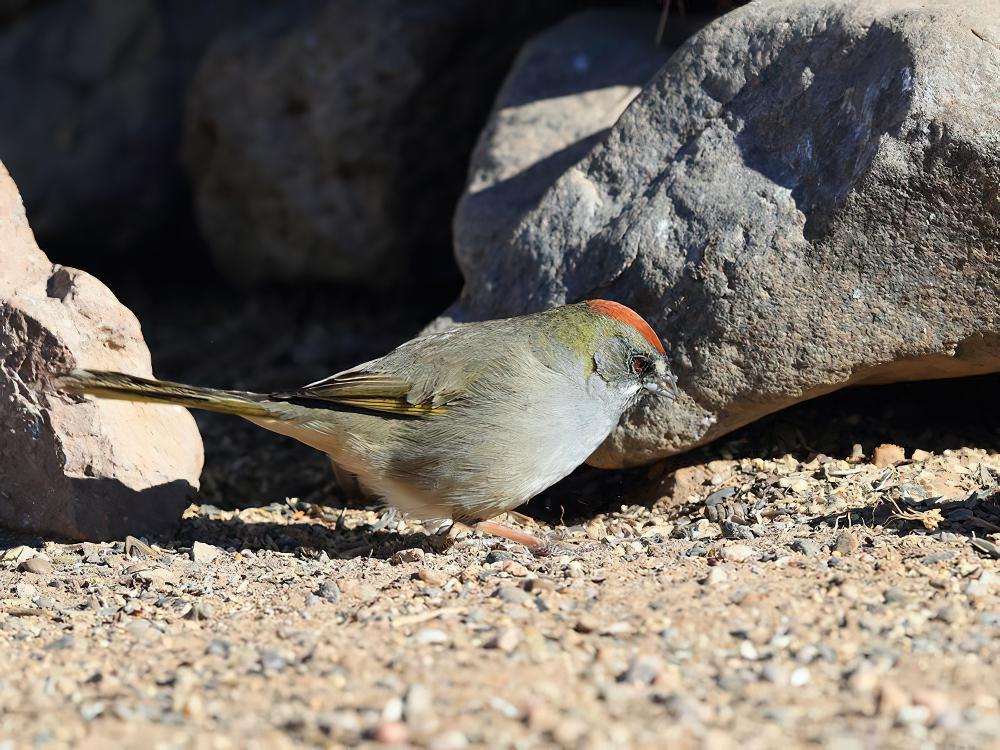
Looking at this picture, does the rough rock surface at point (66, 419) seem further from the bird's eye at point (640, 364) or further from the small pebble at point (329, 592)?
the bird's eye at point (640, 364)

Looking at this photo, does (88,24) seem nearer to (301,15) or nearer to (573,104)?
(301,15)

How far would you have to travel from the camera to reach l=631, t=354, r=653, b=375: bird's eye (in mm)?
5141

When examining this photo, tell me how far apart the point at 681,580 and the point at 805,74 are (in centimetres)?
242

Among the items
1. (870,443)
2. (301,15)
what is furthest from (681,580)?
(301,15)

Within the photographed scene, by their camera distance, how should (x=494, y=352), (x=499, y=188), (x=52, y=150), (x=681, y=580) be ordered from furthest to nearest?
1. (x=52, y=150)
2. (x=499, y=188)
3. (x=494, y=352)
4. (x=681, y=580)

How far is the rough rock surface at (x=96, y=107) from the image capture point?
9781 millimetres

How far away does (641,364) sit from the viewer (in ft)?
16.9

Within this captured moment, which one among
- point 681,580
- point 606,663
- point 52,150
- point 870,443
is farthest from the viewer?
point 52,150

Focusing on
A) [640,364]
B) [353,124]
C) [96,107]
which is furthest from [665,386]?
[96,107]

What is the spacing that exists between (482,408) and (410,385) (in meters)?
0.35

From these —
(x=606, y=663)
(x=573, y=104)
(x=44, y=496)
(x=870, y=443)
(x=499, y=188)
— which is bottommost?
(x=44, y=496)

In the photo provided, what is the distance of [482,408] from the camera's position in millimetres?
5000

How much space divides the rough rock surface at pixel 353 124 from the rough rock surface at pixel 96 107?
902 mm

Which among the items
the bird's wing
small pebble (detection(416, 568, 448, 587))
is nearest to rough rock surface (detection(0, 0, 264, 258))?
the bird's wing
